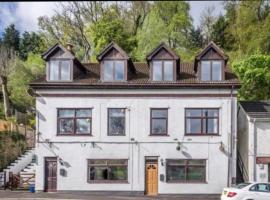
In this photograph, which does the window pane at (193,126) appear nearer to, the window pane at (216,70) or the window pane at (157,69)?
the window pane at (216,70)

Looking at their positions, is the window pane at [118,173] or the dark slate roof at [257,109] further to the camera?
the window pane at [118,173]

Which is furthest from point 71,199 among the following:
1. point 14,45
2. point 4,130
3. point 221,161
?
point 14,45

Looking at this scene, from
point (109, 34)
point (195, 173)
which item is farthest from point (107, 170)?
point (109, 34)

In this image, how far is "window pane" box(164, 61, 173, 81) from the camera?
88.7ft

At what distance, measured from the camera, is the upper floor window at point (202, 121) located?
26625 millimetres

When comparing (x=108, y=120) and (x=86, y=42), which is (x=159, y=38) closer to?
(x=86, y=42)

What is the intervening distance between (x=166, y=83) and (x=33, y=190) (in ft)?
31.2

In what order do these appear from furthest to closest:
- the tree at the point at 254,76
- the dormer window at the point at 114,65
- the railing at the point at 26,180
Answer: the tree at the point at 254,76 < the railing at the point at 26,180 < the dormer window at the point at 114,65

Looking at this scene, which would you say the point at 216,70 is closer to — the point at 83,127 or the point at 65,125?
the point at 83,127

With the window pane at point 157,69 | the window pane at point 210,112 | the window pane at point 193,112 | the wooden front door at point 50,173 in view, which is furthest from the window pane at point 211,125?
the wooden front door at point 50,173

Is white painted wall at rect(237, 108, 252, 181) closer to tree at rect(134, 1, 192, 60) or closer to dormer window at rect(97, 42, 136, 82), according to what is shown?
dormer window at rect(97, 42, 136, 82)

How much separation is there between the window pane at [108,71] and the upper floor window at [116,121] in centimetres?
180

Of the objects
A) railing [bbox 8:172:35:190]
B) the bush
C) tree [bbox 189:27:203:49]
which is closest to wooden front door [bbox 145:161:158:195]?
railing [bbox 8:172:35:190]

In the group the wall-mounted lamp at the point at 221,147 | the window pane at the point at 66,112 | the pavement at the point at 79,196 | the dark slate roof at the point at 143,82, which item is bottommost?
the pavement at the point at 79,196
